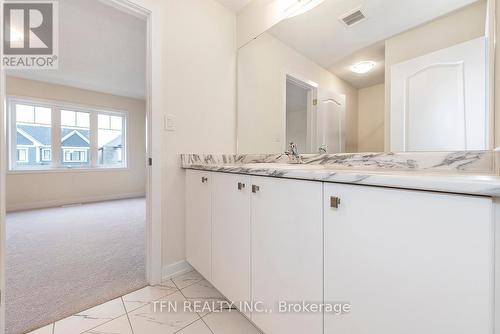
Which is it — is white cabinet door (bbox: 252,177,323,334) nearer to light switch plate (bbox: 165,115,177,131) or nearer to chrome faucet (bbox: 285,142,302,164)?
chrome faucet (bbox: 285,142,302,164)

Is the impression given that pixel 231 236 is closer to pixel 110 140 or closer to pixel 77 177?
pixel 77 177

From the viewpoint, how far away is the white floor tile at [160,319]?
112 centimetres

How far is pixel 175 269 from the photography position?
1.62 metres

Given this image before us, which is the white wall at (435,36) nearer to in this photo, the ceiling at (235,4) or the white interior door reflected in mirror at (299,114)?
the white interior door reflected in mirror at (299,114)

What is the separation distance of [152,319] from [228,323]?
1.42 ft

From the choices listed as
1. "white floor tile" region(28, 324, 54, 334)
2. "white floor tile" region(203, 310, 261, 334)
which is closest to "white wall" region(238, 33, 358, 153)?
"white floor tile" region(203, 310, 261, 334)

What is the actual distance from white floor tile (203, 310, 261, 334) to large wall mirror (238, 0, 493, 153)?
44.5 inches

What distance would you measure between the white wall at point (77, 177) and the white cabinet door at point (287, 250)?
471 centimetres

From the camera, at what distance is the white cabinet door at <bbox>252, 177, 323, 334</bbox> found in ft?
2.48

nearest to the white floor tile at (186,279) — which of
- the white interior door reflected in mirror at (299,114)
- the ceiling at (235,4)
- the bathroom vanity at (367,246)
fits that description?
the bathroom vanity at (367,246)

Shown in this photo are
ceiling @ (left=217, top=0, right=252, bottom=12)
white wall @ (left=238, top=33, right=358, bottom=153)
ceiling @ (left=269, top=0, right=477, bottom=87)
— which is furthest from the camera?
ceiling @ (left=217, top=0, right=252, bottom=12)

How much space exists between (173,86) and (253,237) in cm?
127

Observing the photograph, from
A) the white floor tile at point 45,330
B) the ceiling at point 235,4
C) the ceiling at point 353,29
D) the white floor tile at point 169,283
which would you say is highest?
the ceiling at point 235,4

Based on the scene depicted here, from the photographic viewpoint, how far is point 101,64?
3330 mm
